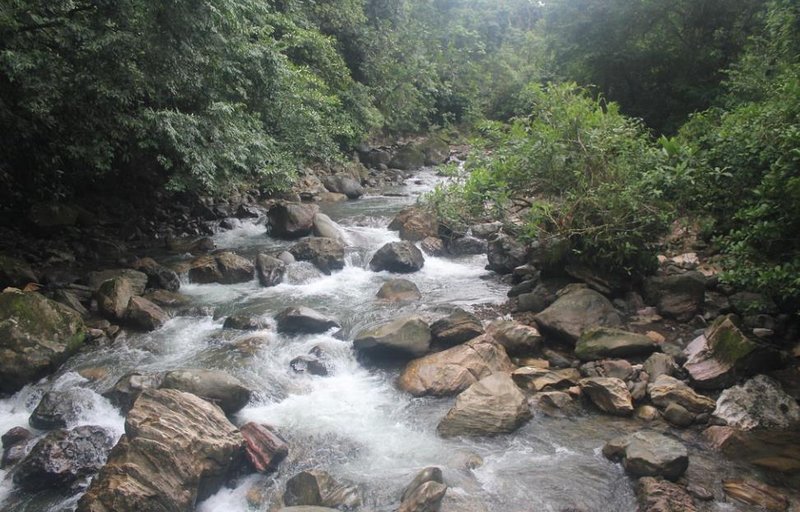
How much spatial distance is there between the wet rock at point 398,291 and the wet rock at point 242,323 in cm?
249

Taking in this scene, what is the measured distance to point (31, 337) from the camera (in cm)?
684

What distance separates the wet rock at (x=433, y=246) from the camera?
1290cm

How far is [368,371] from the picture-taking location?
749 centimetres

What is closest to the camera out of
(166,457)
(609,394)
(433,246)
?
(166,457)

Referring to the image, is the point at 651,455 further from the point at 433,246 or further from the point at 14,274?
the point at 14,274

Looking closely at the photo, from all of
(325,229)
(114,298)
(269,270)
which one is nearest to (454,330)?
(269,270)

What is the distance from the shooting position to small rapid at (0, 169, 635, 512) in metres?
5.01

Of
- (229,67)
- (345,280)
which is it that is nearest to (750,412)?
(345,280)

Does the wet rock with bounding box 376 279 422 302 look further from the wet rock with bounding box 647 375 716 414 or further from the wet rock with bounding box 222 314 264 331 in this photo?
the wet rock with bounding box 647 375 716 414

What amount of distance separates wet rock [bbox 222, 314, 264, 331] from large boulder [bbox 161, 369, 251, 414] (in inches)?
86.3

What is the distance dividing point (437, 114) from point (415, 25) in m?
5.88

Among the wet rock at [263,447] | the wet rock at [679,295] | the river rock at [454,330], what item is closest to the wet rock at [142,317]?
the wet rock at [263,447]

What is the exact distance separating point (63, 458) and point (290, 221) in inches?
360


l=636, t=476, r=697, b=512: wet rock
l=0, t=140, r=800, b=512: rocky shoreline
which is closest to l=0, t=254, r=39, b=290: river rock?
l=0, t=140, r=800, b=512: rocky shoreline
